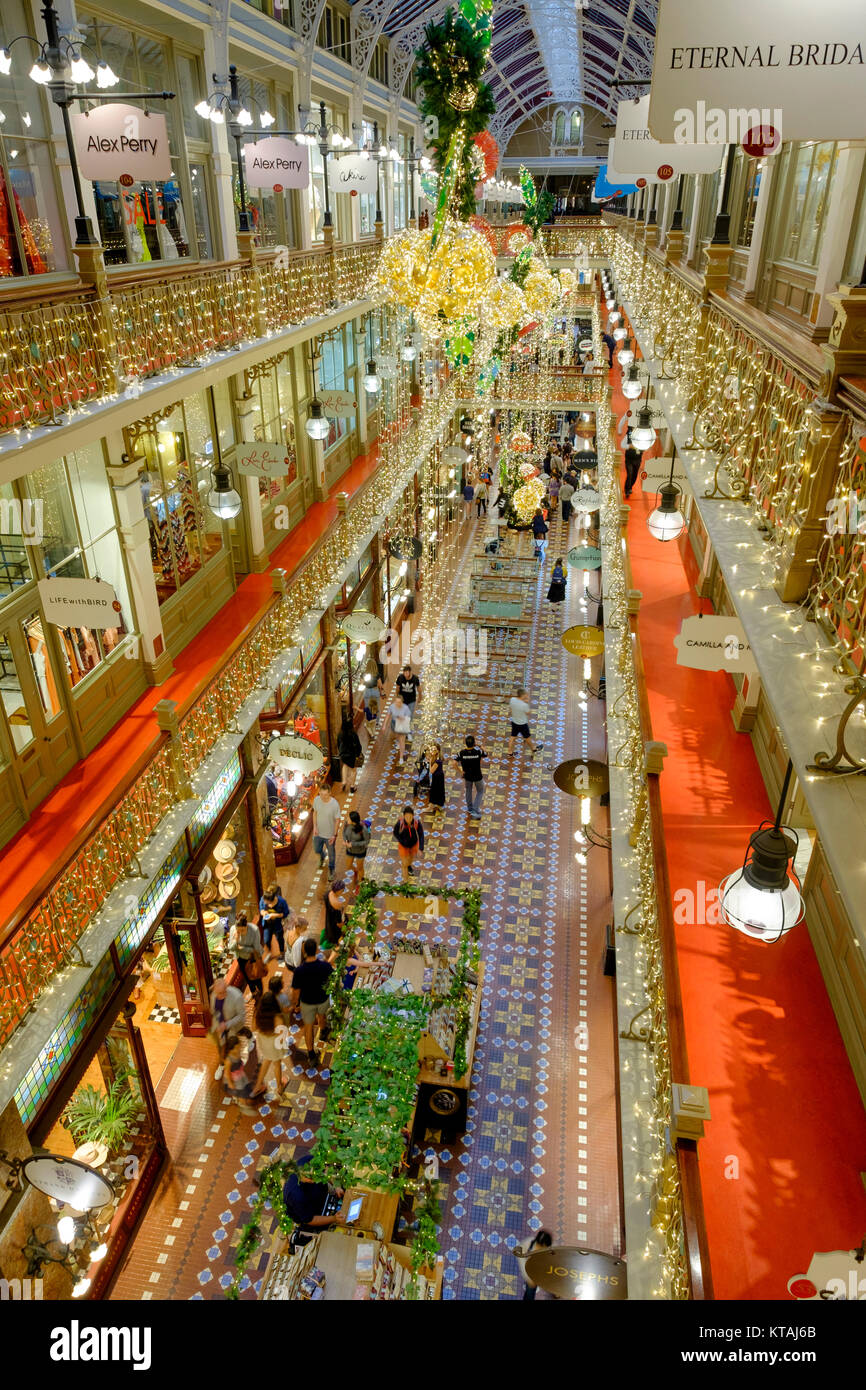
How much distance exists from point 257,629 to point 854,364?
21.9ft

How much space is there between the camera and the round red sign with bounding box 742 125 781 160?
3.63 m

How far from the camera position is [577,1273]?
593 centimetres

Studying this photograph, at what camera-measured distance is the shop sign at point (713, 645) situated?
18.4 ft

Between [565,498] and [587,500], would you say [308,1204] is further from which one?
[565,498]

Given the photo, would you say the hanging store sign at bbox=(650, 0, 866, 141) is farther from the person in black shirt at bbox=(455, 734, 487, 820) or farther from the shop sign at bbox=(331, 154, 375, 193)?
the shop sign at bbox=(331, 154, 375, 193)

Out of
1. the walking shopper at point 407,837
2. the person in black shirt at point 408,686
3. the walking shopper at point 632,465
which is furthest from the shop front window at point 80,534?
the walking shopper at point 632,465

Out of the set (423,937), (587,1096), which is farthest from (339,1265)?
(423,937)

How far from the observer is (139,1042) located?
7.54 meters

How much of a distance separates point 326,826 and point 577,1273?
631cm

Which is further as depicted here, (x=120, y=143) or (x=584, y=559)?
(x=584, y=559)

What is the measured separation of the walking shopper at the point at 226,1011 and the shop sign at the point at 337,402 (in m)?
9.09

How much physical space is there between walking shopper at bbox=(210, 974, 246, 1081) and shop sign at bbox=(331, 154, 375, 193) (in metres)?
12.2

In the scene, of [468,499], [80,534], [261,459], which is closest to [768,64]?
[80,534]

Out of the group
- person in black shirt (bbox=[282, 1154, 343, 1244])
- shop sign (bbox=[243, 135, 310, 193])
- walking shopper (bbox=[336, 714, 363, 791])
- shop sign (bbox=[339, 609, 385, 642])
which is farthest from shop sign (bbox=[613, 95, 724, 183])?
person in black shirt (bbox=[282, 1154, 343, 1244])
